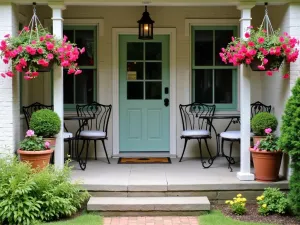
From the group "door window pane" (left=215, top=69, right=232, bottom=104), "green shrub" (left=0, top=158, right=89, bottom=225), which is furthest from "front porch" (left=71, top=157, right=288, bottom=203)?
"door window pane" (left=215, top=69, right=232, bottom=104)

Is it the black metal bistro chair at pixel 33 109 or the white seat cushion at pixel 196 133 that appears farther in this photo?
the white seat cushion at pixel 196 133

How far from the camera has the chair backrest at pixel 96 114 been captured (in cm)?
704

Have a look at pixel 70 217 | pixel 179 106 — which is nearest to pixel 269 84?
pixel 179 106

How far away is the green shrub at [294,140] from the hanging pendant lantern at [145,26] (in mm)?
2666

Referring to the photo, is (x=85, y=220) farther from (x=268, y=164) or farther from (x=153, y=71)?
(x=153, y=71)

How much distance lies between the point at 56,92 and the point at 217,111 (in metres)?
2.84

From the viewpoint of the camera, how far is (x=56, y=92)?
5504 millimetres

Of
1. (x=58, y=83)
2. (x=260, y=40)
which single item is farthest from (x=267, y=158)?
(x=58, y=83)

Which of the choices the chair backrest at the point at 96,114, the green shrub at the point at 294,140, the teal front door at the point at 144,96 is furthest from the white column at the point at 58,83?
the green shrub at the point at 294,140

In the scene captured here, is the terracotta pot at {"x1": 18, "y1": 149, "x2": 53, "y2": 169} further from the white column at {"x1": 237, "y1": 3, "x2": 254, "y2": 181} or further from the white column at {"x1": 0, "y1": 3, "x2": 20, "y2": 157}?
the white column at {"x1": 237, "y1": 3, "x2": 254, "y2": 181}

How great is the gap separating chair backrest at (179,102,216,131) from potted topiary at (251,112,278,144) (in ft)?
5.13

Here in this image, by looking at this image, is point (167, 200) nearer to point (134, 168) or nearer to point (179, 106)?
point (134, 168)

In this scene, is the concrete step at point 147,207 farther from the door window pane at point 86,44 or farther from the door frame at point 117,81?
the door window pane at point 86,44

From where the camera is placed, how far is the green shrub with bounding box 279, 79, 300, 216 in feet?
15.0
